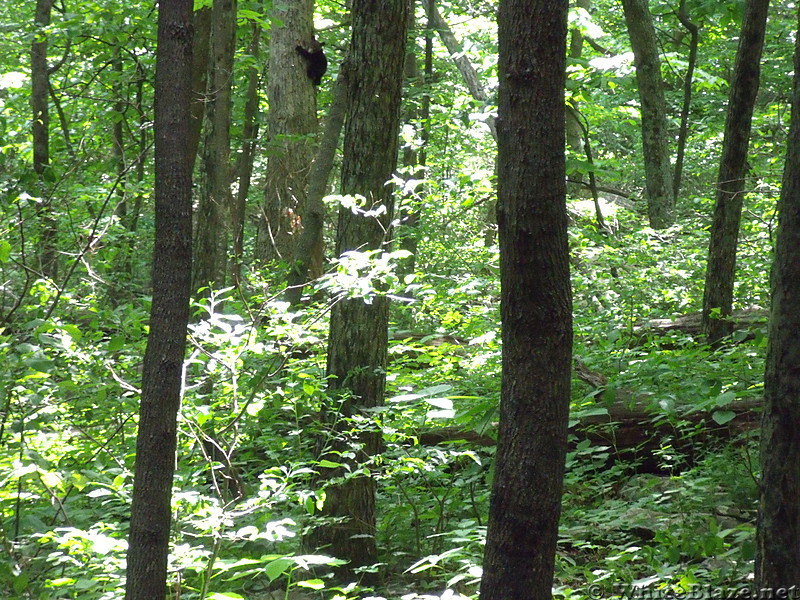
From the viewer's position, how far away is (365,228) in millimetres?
4957

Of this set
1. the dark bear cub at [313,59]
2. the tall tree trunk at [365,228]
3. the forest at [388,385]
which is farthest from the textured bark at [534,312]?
the dark bear cub at [313,59]

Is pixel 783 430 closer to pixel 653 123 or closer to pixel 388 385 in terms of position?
pixel 388 385

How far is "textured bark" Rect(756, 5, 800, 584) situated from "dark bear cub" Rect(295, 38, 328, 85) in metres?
8.55

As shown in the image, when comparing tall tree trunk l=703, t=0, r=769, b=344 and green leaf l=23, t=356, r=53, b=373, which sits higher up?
tall tree trunk l=703, t=0, r=769, b=344

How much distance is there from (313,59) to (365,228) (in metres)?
6.48

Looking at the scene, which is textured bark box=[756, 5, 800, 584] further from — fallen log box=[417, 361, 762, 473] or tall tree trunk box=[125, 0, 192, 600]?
tall tree trunk box=[125, 0, 192, 600]

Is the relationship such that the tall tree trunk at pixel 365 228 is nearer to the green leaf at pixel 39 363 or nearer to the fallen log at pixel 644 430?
the fallen log at pixel 644 430

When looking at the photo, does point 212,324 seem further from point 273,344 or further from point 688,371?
point 688,371

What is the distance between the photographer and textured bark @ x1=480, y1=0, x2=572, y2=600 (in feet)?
8.31

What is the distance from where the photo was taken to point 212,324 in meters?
4.14

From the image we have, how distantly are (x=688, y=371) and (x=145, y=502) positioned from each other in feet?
11.7

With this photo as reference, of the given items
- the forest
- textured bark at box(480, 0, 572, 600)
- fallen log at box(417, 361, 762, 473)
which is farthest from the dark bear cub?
textured bark at box(480, 0, 572, 600)

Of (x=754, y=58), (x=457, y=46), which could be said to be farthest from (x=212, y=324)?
(x=457, y=46)

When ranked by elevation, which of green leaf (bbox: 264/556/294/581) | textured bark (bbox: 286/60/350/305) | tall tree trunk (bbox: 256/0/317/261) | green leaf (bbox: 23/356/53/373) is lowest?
green leaf (bbox: 264/556/294/581)
